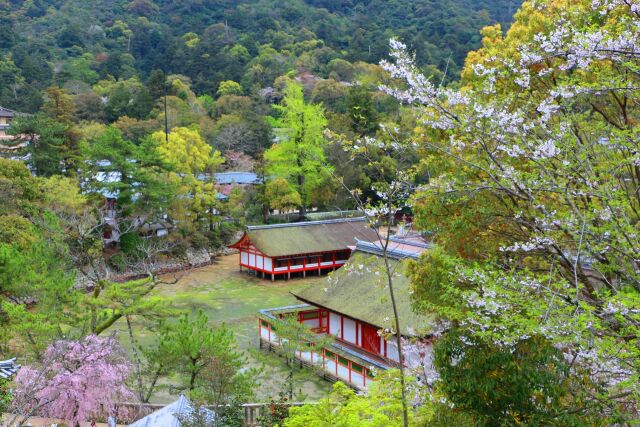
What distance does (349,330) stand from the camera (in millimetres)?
15445

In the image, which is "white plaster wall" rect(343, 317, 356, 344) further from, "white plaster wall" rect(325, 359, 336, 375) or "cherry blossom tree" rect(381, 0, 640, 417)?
"cherry blossom tree" rect(381, 0, 640, 417)

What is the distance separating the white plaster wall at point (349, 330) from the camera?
602 inches

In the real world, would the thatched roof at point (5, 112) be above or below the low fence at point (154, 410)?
below

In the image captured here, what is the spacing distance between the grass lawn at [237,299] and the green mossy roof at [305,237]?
48.8 inches

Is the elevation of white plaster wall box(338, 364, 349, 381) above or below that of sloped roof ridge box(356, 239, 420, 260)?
below

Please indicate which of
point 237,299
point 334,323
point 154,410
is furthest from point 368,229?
point 154,410

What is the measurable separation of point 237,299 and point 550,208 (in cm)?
1604

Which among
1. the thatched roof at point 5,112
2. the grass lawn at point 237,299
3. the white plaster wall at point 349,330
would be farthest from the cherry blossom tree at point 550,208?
the thatched roof at point 5,112

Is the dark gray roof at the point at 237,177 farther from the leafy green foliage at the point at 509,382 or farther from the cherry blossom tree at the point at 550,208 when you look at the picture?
the leafy green foliage at the point at 509,382

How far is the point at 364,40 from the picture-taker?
64.4 meters

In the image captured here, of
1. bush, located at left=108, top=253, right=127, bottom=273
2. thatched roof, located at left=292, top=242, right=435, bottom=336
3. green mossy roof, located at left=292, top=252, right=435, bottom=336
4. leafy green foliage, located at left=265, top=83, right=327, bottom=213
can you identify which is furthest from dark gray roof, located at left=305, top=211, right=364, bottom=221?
green mossy roof, located at left=292, top=252, right=435, bottom=336

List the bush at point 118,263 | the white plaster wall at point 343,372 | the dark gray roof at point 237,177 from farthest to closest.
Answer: the dark gray roof at point 237,177
the bush at point 118,263
the white plaster wall at point 343,372

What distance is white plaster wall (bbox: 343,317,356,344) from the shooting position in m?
15.3

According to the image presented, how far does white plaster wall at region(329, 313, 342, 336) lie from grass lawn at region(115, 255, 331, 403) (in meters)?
0.98
